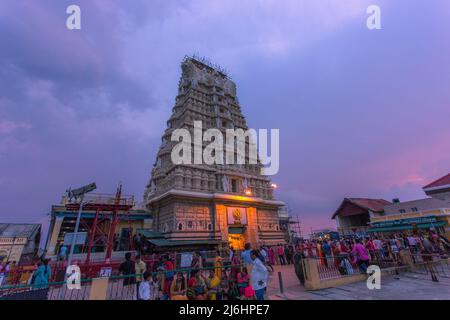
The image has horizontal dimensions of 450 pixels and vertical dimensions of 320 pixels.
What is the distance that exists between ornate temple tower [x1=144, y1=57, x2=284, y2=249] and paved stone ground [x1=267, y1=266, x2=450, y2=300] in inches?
489

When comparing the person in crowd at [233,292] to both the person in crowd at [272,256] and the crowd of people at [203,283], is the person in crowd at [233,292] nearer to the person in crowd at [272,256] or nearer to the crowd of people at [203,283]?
the crowd of people at [203,283]

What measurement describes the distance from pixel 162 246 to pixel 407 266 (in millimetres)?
16297

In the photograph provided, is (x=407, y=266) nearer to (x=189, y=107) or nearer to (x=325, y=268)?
(x=325, y=268)

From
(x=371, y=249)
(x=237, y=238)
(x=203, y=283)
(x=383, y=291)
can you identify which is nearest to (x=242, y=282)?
(x=203, y=283)

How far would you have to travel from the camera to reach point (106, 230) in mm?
26922

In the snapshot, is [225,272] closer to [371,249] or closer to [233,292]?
[233,292]

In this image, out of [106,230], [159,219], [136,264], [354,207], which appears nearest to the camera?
[136,264]

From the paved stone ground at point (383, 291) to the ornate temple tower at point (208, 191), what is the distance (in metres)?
12.4

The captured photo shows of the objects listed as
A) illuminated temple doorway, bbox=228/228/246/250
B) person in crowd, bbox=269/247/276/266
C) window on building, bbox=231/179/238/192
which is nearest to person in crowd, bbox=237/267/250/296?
person in crowd, bbox=269/247/276/266

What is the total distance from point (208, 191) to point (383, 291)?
17454 mm

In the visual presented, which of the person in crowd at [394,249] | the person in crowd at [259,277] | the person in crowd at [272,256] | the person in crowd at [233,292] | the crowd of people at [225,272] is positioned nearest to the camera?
the person in crowd at [259,277]

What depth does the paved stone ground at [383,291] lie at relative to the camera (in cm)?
748

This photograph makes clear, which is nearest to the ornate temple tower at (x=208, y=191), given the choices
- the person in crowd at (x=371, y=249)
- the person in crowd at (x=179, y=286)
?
the person in crowd at (x=179, y=286)
